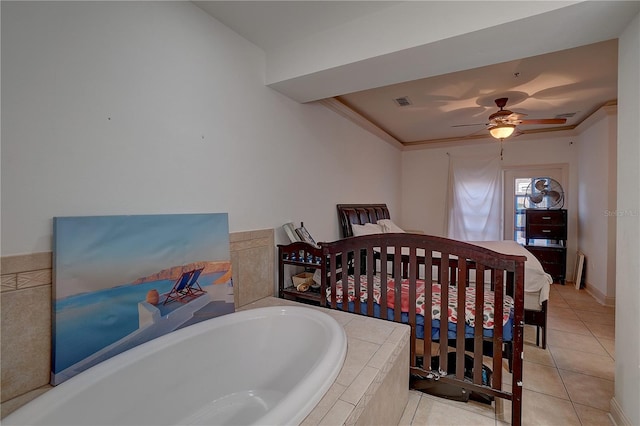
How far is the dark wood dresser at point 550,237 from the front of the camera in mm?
4512

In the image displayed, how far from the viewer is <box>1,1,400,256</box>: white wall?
1170 mm

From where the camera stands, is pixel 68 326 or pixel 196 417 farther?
pixel 196 417

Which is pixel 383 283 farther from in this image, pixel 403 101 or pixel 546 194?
pixel 546 194

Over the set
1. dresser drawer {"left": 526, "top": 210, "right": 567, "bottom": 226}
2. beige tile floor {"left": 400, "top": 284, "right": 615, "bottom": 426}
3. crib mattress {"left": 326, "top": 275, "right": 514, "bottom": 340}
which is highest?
Answer: dresser drawer {"left": 526, "top": 210, "right": 567, "bottom": 226}

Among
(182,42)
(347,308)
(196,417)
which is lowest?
(196,417)

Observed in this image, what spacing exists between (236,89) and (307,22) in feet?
2.28

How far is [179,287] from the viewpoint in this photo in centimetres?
168

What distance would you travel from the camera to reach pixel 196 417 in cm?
143

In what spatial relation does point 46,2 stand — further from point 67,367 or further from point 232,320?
point 232,320

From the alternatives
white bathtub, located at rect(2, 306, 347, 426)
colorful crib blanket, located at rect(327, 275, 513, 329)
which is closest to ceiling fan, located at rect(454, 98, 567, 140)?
colorful crib blanket, located at rect(327, 275, 513, 329)

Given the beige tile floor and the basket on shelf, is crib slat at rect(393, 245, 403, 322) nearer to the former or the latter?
the beige tile floor

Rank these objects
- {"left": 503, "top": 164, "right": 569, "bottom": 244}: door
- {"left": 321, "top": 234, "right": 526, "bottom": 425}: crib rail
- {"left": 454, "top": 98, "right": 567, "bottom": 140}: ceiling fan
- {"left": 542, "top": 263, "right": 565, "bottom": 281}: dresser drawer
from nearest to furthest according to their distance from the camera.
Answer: {"left": 321, "top": 234, "right": 526, "bottom": 425}: crib rail → {"left": 454, "top": 98, "right": 567, "bottom": 140}: ceiling fan → {"left": 542, "top": 263, "right": 565, "bottom": 281}: dresser drawer → {"left": 503, "top": 164, "right": 569, "bottom": 244}: door

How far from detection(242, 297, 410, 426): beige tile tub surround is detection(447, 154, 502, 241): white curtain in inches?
170

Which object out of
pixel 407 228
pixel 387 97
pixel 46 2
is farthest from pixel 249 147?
pixel 407 228
